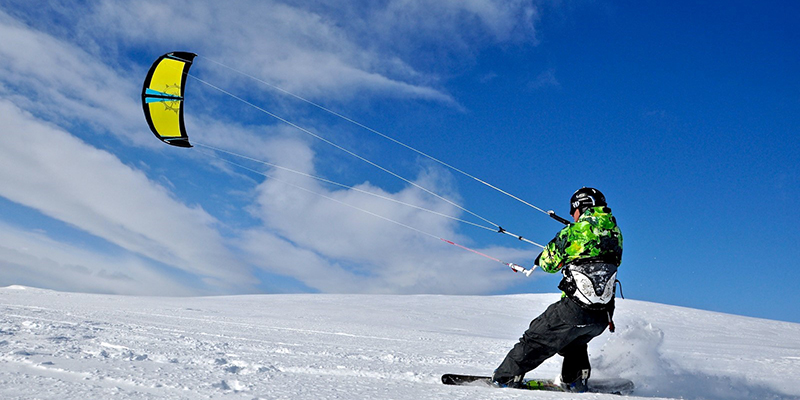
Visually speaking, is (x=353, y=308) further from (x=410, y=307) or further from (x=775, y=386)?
(x=775, y=386)

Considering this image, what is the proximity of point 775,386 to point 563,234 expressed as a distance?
2897 millimetres

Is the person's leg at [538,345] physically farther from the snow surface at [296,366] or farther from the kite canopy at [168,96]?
the kite canopy at [168,96]

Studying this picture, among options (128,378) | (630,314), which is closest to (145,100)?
(128,378)

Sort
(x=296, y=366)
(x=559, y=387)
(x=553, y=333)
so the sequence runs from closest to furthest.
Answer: (x=296, y=366)
(x=553, y=333)
(x=559, y=387)

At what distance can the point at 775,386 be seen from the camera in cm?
468

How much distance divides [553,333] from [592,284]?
0.51 meters

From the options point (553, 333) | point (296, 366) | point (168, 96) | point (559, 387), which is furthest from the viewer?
point (168, 96)

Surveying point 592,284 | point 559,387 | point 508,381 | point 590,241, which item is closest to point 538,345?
point 508,381

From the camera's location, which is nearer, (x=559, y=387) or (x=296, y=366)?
(x=296, y=366)

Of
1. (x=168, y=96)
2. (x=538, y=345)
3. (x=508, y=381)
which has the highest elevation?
(x=168, y=96)

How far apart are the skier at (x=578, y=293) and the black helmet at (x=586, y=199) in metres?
0.13

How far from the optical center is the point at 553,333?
3.87 m

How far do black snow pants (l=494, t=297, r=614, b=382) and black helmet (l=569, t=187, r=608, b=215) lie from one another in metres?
0.88

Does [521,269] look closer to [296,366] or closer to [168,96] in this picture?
[296,366]
